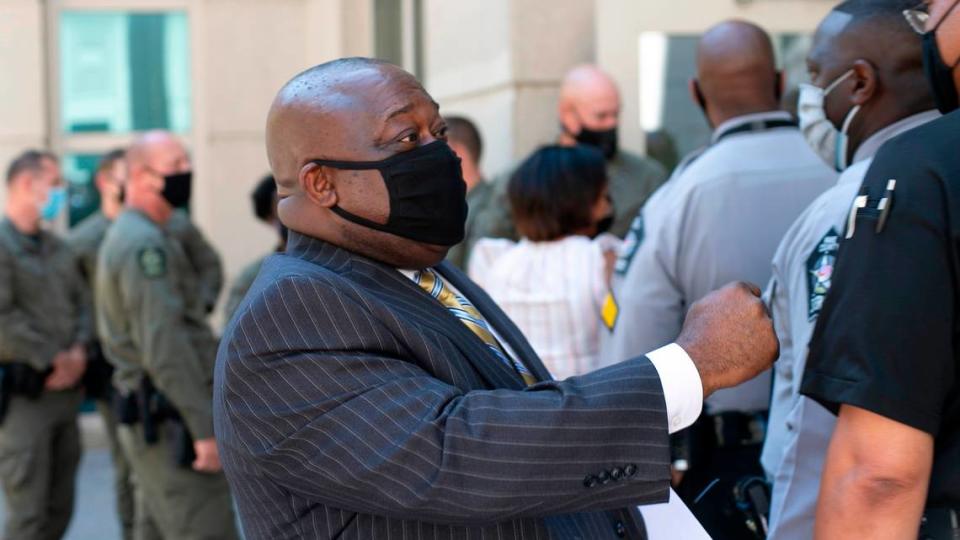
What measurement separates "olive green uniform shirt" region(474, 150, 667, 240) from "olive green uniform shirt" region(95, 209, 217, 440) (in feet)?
4.15

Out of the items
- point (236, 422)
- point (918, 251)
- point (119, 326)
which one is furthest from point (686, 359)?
point (119, 326)

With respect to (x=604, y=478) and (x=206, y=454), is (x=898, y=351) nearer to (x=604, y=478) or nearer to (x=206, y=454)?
(x=604, y=478)

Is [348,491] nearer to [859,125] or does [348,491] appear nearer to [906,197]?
[906,197]

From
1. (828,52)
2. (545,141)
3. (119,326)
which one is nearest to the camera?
(828,52)

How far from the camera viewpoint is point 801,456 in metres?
2.68

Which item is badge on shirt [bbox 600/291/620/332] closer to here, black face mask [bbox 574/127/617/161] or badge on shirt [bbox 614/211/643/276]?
badge on shirt [bbox 614/211/643/276]

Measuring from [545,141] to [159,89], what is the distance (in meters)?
4.18

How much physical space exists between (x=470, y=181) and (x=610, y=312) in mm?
1884

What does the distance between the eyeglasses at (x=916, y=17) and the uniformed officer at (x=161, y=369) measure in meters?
3.33

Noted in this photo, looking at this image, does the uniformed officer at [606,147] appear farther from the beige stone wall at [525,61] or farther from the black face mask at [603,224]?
the black face mask at [603,224]

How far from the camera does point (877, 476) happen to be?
202cm

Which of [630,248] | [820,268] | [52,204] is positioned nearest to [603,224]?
[630,248]

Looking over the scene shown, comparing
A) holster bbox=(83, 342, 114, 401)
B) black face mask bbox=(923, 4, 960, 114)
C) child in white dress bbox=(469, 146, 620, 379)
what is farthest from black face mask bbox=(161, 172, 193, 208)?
black face mask bbox=(923, 4, 960, 114)

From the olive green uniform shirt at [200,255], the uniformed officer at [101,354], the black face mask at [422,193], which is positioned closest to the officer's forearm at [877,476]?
the black face mask at [422,193]
